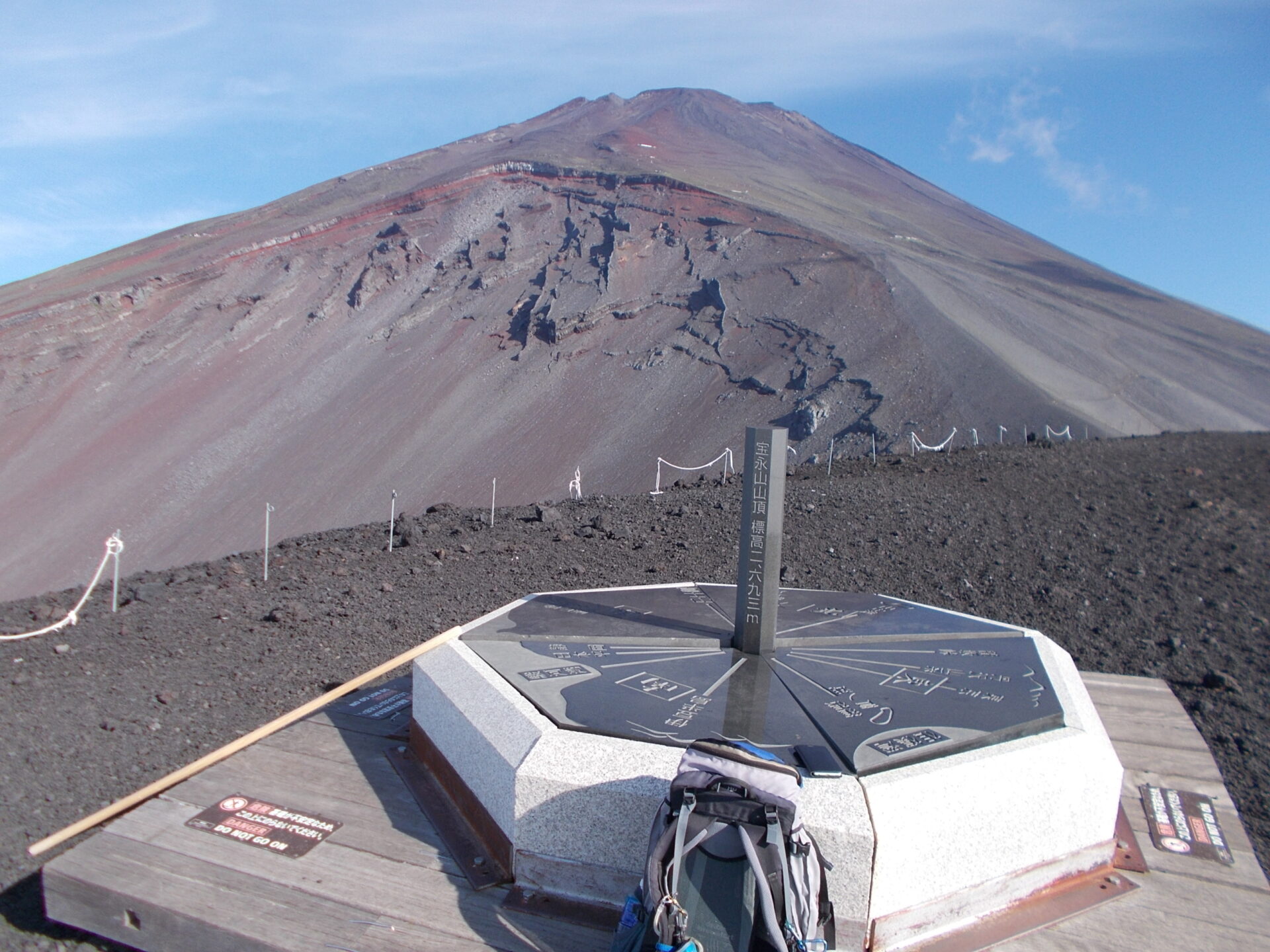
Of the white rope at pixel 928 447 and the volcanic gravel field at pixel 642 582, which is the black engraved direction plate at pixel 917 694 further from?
the white rope at pixel 928 447

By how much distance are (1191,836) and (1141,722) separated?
1.37 metres

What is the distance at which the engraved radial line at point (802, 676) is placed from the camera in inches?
167

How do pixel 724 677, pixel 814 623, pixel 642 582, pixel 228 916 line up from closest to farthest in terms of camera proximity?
pixel 228 916
pixel 724 677
pixel 814 623
pixel 642 582

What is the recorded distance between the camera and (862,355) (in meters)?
24.2

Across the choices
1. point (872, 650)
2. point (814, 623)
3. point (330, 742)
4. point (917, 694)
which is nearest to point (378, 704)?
point (330, 742)

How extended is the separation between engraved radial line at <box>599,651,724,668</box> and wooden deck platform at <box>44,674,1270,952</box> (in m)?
1.17

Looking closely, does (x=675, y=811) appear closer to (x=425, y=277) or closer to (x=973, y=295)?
(x=973, y=295)

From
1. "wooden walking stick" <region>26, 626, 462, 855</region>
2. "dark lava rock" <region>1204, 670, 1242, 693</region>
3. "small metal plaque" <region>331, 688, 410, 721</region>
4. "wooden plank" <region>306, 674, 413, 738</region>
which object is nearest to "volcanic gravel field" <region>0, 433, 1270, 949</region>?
"dark lava rock" <region>1204, 670, 1242, 693</region>

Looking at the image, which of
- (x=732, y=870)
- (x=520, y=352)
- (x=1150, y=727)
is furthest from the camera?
(x=520, y=352)

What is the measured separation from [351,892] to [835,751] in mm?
1966

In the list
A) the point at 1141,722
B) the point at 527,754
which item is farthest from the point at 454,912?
the point at 1141,722

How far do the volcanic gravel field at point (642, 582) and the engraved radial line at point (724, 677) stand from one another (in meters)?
2.96

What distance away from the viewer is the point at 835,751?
138 inches

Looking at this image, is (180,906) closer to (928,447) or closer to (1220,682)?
(1220,682)
